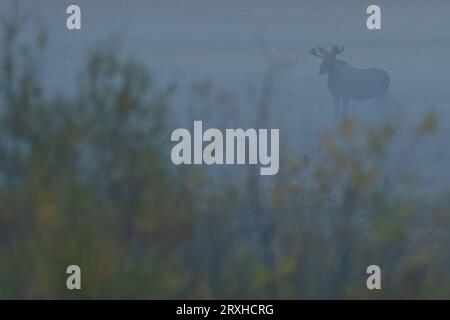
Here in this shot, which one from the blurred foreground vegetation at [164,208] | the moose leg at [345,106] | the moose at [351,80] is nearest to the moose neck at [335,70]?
the moose at [351,80]

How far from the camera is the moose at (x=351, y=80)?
10.6 ft

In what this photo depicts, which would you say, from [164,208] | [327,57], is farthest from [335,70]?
[164,208]

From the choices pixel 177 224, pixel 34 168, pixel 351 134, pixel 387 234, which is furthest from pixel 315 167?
pixel 34 168

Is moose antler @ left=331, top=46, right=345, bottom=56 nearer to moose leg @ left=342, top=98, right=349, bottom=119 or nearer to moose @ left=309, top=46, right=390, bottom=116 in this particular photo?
moose @ left=309, top=46, right=390, bottom=116

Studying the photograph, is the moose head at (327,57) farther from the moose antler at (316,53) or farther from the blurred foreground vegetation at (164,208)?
the blurred foreground vegetation at (164,208)

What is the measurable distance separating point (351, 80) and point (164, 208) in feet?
3.31

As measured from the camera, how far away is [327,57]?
323cm

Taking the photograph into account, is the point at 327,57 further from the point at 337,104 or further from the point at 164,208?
the point at 164,208

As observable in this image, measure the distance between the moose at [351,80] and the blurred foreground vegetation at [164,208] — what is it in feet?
0.42

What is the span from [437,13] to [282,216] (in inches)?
45.4

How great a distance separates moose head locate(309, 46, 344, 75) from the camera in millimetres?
3221

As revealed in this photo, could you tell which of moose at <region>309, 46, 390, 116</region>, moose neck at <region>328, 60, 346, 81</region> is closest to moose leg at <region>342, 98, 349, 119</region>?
moose at <region>309, 46, 390, 116</region>
